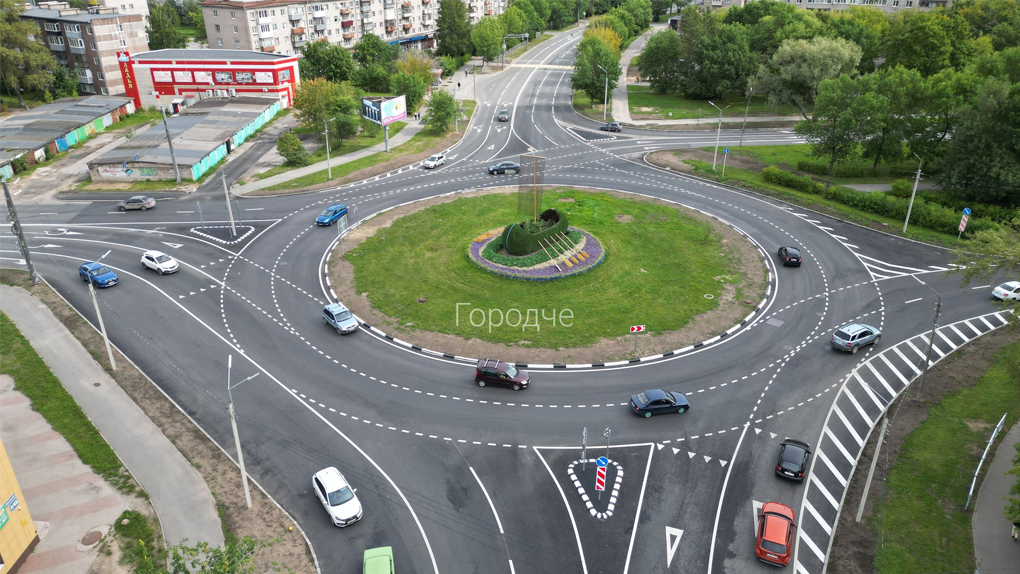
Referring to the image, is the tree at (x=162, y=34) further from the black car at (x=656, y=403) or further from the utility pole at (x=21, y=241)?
the black car at (x=656, y=403)

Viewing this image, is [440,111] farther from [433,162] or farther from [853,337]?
[853,337]

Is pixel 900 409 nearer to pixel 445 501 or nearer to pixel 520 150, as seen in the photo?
pixel 445 501

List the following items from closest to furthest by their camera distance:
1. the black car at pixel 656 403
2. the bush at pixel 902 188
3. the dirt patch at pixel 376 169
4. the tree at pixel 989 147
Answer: the black car at pixel 656 403 < the tree at pixel 989 147 < the bush at pixel 902 188 < the dirt patch at pixel 376 169

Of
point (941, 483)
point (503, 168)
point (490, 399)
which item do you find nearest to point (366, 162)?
point (503, 168)

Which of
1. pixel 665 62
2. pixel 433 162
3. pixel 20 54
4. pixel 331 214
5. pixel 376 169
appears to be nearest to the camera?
pixel 331 214

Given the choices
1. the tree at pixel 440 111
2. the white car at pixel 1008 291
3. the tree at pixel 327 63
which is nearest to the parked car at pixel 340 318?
the white car at pixel 1008 291

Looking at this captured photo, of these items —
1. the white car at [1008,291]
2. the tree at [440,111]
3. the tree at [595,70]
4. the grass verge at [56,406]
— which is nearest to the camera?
the grass verge at [56,406]

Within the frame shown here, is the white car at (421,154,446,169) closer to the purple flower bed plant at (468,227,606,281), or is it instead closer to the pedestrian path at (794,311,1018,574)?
the purple flower bed plant at (468,227,606,281)
